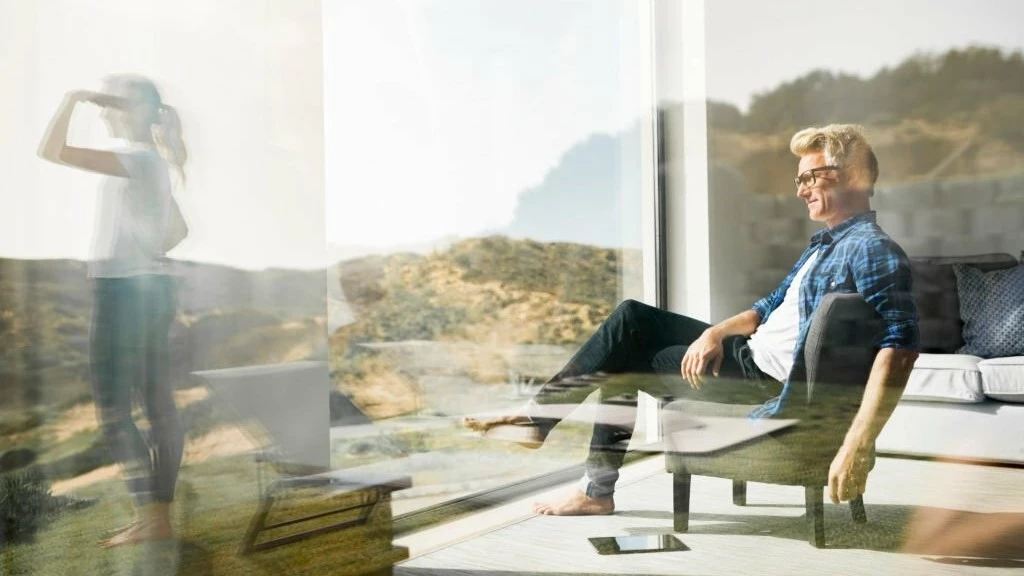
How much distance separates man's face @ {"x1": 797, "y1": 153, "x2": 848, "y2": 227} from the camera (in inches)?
75.1

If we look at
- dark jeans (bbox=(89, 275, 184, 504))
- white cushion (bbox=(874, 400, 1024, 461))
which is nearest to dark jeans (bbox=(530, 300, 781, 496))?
white cushion (bbox=(874, 400, 1024, 461))

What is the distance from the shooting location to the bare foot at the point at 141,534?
2057mm

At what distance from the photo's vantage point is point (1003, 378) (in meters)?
1.76

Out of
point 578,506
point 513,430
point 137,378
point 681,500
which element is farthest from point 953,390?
point 137,378

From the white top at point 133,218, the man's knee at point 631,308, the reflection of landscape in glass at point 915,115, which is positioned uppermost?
the reflection of landscape in glass at point 915,115

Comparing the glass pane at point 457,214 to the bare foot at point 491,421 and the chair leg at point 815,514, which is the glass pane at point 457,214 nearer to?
the bare foot at point 491,421

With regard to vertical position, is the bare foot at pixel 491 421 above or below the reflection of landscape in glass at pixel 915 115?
below

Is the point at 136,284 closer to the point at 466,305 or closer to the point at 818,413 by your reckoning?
Answer: the point at 466,305

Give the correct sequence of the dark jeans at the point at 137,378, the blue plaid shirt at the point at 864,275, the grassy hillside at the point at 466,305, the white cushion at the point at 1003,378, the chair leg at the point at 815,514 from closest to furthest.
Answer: the white cushion at the point at 1003,378 → the blue plaid shirt at the point at 864,275 → the chair leg at the point at 815,514 → the dark jeans at the point at 137,378 → the grassy hillside at the point at 466,305

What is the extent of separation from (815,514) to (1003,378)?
1.59 ft

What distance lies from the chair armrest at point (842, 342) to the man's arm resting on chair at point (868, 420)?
1.1 inches

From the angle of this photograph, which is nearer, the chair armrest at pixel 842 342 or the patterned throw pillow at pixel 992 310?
the patterned throw pillow at pixel 992 310

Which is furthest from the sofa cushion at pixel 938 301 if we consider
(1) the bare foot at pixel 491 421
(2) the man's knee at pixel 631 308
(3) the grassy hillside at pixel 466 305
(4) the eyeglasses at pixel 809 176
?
(1) the bare foot at pixel 491 421

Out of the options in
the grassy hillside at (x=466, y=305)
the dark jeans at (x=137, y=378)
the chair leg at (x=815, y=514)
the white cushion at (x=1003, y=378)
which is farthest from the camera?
the grassy hillside at (x=466, y=305)
